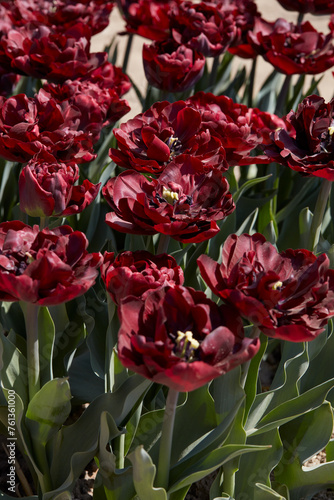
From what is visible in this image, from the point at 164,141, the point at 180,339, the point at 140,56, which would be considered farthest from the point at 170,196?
the point at 140,56

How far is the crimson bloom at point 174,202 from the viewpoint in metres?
1.04

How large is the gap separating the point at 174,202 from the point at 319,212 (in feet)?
1.35

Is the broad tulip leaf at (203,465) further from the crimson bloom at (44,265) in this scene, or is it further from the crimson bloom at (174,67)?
the crimson bloom at (174,67)

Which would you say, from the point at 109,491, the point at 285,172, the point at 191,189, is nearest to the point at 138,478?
the point at 109,491

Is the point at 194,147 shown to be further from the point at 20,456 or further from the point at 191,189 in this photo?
the point at 20,456

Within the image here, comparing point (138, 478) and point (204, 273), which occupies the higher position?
point (204, 273)

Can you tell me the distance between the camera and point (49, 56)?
64.1 inches

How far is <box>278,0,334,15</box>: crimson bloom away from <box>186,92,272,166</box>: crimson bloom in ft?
3.02

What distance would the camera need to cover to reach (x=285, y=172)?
1.99m

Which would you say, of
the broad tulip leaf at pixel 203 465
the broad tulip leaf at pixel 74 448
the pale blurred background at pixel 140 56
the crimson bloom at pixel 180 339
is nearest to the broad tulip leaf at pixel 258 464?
the broad tulip leaf at pixel 203 465

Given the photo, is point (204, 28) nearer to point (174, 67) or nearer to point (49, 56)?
point (174, 67)

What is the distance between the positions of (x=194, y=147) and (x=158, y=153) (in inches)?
2.7

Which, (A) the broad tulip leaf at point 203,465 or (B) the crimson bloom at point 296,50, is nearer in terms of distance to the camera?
(A) the broad tulip leaf at point 203,465

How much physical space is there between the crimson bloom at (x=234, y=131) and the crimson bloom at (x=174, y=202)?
0.18m
